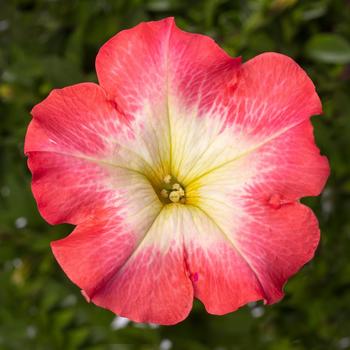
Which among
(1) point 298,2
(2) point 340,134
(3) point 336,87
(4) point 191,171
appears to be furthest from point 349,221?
(4) point 191,171

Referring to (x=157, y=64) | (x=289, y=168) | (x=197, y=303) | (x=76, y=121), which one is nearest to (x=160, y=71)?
(x=157, y=64)

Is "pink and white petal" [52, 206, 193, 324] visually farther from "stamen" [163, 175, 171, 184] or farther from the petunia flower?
"stamen" [163, 175, 171, 184]

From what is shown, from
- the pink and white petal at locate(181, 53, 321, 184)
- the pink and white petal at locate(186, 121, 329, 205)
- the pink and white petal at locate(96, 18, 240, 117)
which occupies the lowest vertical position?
the pink and white petal at locate(186, 121, 329, 205)

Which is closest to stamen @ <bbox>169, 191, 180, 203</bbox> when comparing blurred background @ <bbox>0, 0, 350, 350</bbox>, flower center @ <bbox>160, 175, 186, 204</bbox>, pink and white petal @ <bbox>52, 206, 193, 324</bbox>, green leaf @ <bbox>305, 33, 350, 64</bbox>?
flower center @ <bbox>160, 175, 186, 204</bbox>

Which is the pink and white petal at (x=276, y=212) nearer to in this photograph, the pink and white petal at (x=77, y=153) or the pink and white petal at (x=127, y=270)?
the pink and white petal at (x=127, y=270)

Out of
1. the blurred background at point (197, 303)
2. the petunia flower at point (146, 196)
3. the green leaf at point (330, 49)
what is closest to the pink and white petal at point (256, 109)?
the petunia flower at point (146, 196)

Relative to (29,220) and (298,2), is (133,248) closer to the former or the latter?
(29,220)
